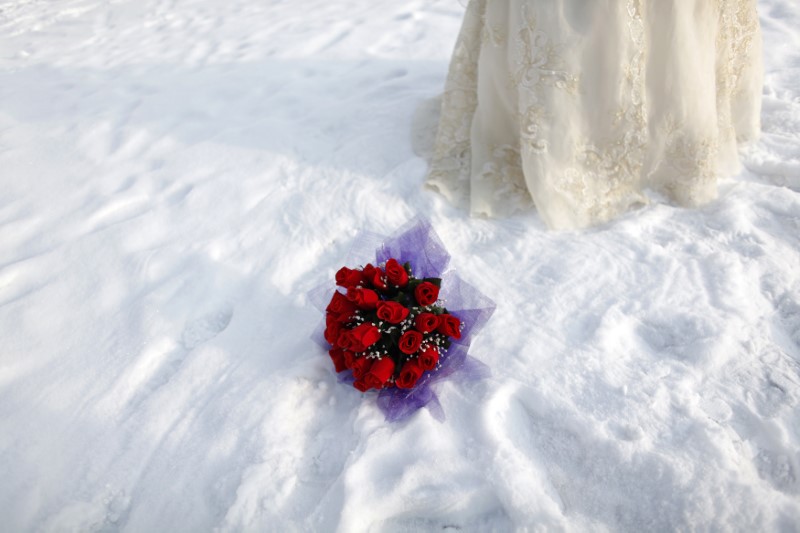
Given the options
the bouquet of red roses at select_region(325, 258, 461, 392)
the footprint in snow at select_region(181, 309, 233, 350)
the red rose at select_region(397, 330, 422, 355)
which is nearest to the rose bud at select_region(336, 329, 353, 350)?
the bouquet of red roses at select_region(325, 258, 461, 392)

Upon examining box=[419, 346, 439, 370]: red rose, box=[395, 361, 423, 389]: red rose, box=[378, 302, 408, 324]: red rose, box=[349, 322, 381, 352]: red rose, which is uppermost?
box=[378, 302, 408, 324]: red rose

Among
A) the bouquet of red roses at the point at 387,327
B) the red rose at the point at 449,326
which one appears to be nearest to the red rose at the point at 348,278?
the bouquet of red roses at the point at 387,327

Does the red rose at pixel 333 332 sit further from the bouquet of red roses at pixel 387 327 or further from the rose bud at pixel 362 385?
the rose bud at pixel 362 385

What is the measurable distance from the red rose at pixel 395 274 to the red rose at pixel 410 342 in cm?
14

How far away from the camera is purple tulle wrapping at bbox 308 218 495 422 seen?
1.17 m

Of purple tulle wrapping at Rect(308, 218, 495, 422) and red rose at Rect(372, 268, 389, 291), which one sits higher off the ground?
red rose at Rect(372, 268, 389, 291)

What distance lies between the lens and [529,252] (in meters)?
1.53

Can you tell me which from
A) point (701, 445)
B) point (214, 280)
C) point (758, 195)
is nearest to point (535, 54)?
point (758, 195)

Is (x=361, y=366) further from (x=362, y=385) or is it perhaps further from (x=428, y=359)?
(x=428, y=359)

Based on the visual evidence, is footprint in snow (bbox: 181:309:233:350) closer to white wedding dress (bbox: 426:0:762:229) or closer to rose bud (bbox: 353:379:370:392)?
rose bud (bbox: 353:379:370:392)

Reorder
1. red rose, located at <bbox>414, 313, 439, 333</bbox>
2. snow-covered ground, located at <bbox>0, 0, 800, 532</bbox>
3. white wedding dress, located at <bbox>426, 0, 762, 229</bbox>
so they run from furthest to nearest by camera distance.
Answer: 1. white wedding dress, located at <bbox>426, 0, 762, 229</bbox>
2. red rose, located at <bbox>414, 313, 439, 333</bbox>
3. snow-covered ground, located at <bbox>0, 0, 800, 532</bbox>

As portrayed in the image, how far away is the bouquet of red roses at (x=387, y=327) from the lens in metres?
1.13

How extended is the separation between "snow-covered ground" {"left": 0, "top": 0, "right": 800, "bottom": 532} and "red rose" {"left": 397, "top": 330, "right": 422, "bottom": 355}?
0.57 feet

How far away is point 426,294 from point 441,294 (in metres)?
0.18
